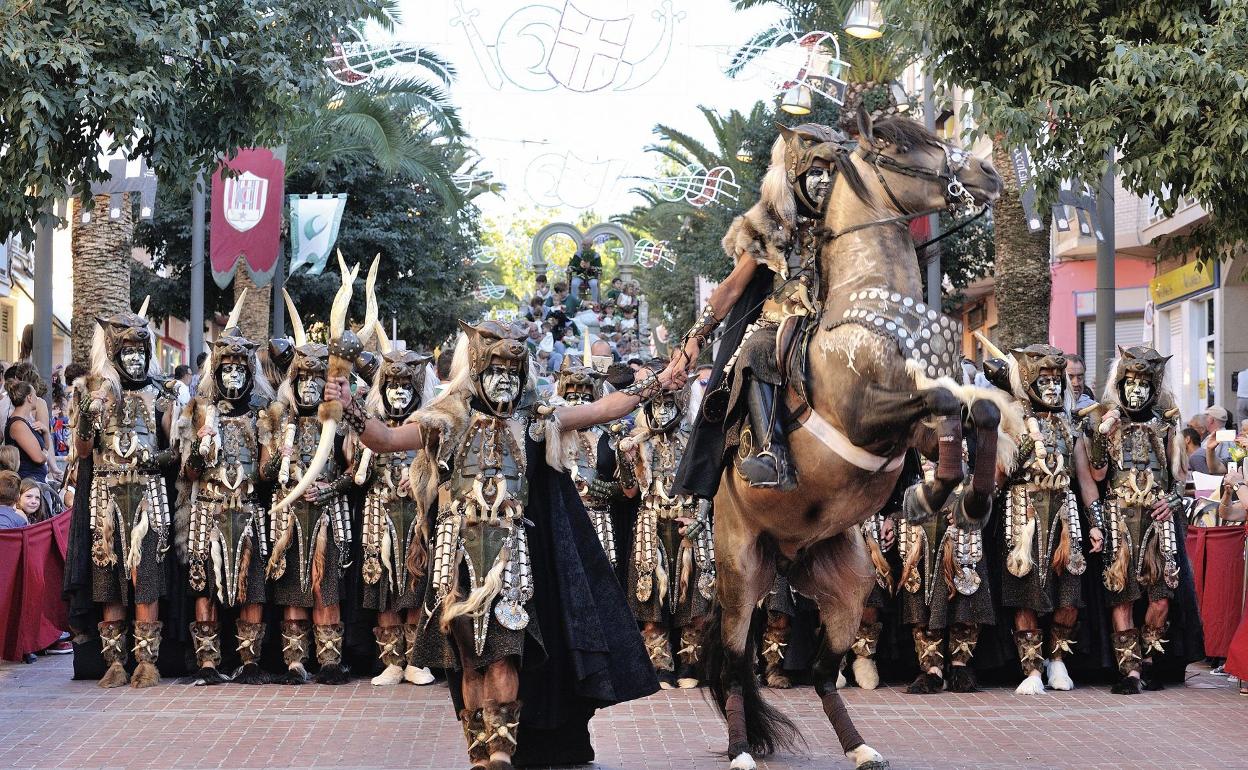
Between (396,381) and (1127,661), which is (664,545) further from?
(1127,661)

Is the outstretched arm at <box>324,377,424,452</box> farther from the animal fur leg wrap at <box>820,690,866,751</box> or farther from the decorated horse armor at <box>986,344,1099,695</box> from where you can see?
the decorated horse armor at <box>986,344,1099,695</box>

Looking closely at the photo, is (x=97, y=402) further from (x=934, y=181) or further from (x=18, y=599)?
(x=934, y=181)

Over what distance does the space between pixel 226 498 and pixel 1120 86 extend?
727 cm

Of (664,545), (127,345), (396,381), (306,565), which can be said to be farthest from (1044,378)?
(127,345)

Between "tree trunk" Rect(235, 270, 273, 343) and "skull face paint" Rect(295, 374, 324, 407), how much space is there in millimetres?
16131

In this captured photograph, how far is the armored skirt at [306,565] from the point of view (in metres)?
11.0

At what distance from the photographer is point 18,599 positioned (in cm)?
1196

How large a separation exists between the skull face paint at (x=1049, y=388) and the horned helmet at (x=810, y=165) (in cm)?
328

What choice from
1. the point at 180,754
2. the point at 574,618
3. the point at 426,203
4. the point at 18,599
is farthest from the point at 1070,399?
the point at 426,203

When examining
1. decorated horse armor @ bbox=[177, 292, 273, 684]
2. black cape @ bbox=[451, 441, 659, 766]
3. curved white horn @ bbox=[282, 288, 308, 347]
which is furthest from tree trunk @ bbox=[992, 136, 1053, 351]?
curved white horn @ bbox=[282, 288, 308, 347]

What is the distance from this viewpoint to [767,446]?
25.0 ft

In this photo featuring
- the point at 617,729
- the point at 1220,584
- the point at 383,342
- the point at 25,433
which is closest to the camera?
the point at 617,729

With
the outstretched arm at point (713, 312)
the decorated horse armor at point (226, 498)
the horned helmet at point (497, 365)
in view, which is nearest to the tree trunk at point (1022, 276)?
the decorated horse armor at point (226, 498)

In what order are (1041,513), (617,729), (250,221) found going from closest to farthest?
1. (617,729)
2. (1041,513)
3. (250,221)
